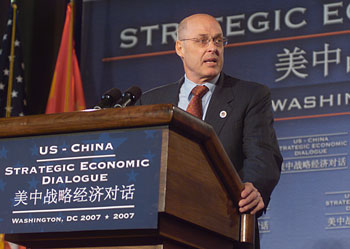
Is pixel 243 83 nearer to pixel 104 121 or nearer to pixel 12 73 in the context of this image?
pixel 104 121

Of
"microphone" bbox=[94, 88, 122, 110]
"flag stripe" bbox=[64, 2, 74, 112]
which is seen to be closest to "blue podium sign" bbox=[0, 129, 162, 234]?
"microphone" bbox=[94, 88, 122, 110]

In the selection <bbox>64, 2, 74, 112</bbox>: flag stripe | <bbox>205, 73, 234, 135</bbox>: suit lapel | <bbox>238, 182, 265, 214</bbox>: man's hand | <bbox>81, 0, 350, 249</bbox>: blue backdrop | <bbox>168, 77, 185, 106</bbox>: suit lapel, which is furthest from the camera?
<bbox>64, 2, 74, 112</bbox>: flag stripe

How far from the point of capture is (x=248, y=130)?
2426 millimetres

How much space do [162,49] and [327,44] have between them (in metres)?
1.11

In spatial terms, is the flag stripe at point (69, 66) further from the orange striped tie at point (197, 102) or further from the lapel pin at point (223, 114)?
the lapel pin at point (223, 114)

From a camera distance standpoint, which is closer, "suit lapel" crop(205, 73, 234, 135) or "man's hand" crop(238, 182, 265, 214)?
"man's hand" crop(238, 182, 265, 214)

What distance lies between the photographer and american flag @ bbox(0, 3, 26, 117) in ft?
16.5

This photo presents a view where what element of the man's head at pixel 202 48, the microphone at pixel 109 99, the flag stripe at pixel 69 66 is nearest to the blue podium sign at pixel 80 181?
the microphone at pixel 109 99

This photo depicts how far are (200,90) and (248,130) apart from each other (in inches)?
11.2

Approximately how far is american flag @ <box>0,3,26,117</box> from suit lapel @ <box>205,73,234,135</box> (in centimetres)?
272

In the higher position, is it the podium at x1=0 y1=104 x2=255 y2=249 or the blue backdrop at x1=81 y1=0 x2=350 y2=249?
the blue backdrop at x1=81 y1=0 x2=350 y2=249

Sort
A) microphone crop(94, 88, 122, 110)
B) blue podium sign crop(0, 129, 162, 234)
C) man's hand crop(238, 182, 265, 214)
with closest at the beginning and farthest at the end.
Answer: blue podium sign crop(0, 129, 162, 234)
man's hand crop(238, 182, 265, 214)
microphone crop(94, 88, 122, 110)

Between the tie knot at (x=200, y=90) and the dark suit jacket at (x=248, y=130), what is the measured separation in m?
0.04

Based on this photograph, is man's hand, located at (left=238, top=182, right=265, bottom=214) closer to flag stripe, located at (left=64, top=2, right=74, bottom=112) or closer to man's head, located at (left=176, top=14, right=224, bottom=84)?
man's head, located at (left=176, top=14, right=224, bottom=84)
